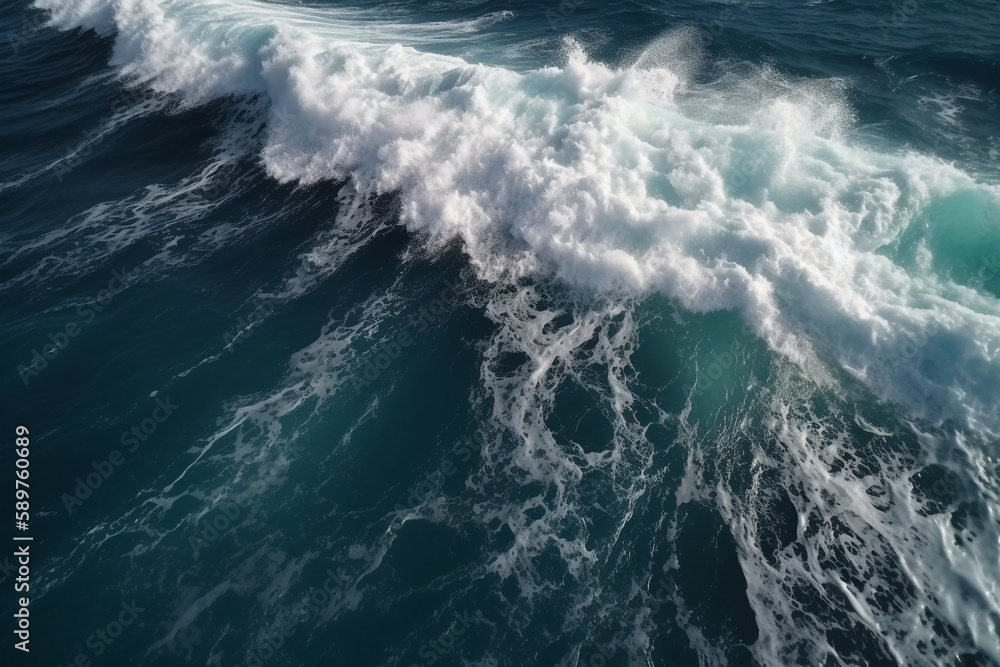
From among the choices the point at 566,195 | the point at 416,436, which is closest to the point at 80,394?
the point at 416,436

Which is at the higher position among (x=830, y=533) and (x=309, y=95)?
(x=309, y=95)

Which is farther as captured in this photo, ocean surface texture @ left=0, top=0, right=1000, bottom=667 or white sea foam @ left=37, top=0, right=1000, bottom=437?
white sea foam @ left=37, top=0, right=1000, bottom=437

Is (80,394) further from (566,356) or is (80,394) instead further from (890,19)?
(890,19)

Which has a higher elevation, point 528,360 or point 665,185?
point 665,185

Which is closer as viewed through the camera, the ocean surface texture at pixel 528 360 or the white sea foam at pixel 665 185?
the ocean surface texture at pixel 528 360

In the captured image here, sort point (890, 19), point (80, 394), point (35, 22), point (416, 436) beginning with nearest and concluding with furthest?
point (416, 436)
point (80, 394)
point (890, 19)
point (35, 22)

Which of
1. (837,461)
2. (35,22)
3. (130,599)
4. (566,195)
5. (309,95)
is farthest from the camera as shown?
(35,22)

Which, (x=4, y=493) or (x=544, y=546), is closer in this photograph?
(x=544, y=546)

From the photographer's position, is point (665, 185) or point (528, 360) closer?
point (528, 360)
